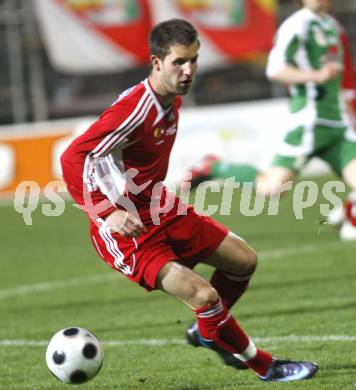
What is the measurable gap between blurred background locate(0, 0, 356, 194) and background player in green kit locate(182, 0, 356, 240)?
A: 9175mm

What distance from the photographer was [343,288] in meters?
8.03

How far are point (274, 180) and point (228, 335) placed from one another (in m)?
2.92

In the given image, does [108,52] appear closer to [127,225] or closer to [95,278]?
[95,278]

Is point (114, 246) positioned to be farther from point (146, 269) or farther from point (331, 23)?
point (331, 23)

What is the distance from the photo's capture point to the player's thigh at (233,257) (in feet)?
18.4

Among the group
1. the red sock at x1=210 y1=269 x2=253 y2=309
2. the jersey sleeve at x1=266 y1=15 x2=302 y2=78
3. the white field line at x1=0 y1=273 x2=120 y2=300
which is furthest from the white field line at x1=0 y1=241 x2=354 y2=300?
the red sock at x1=210 y1=269 x2=253 y2=309

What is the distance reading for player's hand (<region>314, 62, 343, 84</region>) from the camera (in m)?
7.96

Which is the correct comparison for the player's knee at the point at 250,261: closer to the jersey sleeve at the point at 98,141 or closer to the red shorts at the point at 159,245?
the red shorts at the point at 159,245

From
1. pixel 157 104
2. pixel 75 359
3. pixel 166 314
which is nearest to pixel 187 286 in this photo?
pixel 75 359

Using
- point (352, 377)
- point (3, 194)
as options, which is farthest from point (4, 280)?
point (3, 194)

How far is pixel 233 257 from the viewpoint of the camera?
221 inches

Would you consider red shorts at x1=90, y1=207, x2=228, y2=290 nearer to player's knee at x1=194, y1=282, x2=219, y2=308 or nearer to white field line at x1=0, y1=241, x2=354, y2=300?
player's knee at x1=194, y1=282, x2=219, y2=308

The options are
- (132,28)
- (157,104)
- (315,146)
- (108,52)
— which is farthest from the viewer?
(132,28)

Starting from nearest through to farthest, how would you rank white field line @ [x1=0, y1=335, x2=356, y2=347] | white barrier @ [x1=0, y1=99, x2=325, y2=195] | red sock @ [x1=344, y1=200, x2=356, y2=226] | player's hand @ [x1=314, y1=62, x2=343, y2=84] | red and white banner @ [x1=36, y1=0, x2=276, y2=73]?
1. white field line @ [x1=0, y1=335, x2=356, y2=347]
2. player's hand @ [x1=314, y1=62, x2=343, y2=84]
3. red sock @ [x1=344, y1=200, x2=356, y2=226]
4. white barrier @ [x1=0, y1=99, x2=325, y2=195]
5. red and white banner @ [x1=36, y1=0, x2=276, y2=73]
